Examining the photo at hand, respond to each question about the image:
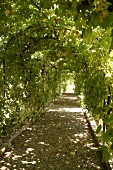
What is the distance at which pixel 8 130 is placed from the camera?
7.19 m

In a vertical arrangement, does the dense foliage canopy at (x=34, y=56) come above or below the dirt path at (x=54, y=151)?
above

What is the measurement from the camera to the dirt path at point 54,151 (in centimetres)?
562

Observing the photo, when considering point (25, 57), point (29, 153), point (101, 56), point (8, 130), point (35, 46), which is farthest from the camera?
point (25, 57)

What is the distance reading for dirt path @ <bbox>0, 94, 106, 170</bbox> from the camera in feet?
18.5

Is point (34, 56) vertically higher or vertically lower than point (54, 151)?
higher

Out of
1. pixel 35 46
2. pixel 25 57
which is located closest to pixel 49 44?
pixel 35 46

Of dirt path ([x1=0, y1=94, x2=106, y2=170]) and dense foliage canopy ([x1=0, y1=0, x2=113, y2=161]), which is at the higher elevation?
dense foliage canopy ([x1=0, y1=0, x2=113, y2=161])

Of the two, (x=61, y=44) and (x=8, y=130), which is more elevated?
(x=61, y=44)

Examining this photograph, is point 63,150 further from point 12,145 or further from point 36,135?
point 36,135

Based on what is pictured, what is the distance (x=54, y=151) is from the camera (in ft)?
22.1

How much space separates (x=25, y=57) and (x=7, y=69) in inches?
35.9

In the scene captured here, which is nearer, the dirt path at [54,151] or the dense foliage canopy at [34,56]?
the dense foliage canopy at [34,56]

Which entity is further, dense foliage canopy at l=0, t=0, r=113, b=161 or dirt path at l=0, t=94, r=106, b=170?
dirt path at l=0, t=94, r=106, b=170

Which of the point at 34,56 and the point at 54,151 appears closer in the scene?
the point at 54,151
